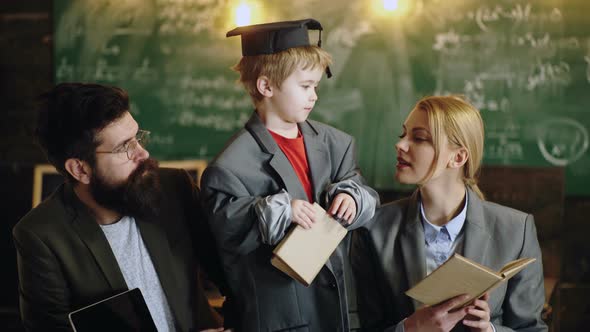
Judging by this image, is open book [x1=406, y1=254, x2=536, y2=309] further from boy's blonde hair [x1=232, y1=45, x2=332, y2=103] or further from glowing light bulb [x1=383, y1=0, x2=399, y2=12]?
glowing light bulb [x1=383, y1=0, x2=399, y2=12]

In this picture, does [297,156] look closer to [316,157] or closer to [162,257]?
[316,157]

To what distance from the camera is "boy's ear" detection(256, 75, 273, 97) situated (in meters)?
1.85

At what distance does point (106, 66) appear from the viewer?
169 inches

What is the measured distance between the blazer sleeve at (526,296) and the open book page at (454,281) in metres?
0.26

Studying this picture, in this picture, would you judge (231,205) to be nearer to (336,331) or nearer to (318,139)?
(318,139)

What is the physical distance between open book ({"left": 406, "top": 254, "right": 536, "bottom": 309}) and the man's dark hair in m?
1.01

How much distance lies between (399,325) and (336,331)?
183 millimetres

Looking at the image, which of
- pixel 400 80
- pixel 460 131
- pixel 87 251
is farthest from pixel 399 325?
pixel 400 80

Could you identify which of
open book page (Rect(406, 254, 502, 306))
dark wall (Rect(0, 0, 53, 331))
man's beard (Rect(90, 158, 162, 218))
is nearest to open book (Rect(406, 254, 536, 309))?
open book page (Rect(406, 254, 502, 306))

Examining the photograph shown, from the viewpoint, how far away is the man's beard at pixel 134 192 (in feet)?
6.00

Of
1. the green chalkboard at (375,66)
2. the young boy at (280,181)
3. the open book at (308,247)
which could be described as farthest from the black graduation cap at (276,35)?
the green chalkboard at (375,66)

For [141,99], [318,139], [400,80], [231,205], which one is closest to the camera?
[231,205]

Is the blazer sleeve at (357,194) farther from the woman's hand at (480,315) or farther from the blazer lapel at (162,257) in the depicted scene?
the blazer lapel at (162,257)

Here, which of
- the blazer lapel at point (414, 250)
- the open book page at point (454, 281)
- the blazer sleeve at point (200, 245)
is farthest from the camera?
the blazer sleeve at point (200, 245)
